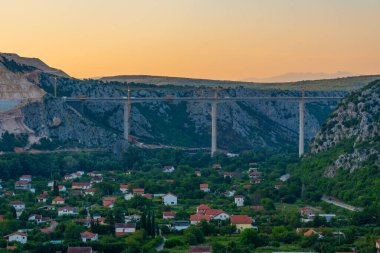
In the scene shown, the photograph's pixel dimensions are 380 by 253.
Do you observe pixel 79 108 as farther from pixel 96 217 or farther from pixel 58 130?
pixel 96 217

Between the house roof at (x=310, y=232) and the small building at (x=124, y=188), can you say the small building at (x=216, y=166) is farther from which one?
the house roof at (x=310, y=232)

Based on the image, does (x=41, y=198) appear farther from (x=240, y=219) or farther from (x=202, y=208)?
(x=240, y=219)

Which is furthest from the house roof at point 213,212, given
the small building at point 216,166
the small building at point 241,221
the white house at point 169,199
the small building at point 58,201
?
the small building at point 216,166

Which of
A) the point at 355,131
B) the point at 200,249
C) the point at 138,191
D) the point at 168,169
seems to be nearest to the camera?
the point at 200,249

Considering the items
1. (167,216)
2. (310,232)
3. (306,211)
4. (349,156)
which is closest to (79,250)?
(310,232)

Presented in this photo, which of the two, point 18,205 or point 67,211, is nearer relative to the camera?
point 67,211

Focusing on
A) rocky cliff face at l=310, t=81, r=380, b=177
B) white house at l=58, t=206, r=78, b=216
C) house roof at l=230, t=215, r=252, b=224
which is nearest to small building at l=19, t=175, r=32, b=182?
white house at l=58, t=206, r=78, b=216
